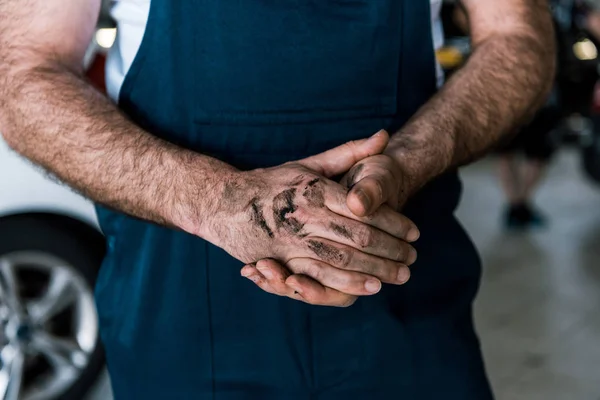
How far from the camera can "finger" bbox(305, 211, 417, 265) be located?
2.92 feet

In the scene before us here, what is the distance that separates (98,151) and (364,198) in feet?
1.21

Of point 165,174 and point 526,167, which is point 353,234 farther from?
point 526,167

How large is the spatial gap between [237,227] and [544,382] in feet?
7.87

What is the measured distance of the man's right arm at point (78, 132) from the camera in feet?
3.20

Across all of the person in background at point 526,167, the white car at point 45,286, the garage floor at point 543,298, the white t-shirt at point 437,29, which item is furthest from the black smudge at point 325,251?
the person in background at point 526,167

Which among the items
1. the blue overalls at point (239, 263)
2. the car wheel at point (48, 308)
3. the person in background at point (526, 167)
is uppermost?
the blue overalls at point (239, 263)

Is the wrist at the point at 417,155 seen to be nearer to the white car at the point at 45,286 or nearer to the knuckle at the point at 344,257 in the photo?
the knuckle at the point at 344,257

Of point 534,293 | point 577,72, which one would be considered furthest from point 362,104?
point 577,72

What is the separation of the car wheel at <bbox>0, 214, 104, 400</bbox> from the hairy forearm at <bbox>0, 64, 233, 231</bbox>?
1490mm

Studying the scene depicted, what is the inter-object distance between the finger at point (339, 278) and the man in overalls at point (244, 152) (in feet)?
0.18

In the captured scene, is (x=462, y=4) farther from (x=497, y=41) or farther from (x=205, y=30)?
(x=205, y=30)

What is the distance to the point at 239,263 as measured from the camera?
108 cm

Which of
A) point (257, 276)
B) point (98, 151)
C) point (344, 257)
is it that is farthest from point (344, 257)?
point (98, 151)

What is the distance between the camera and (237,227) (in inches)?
36.8
